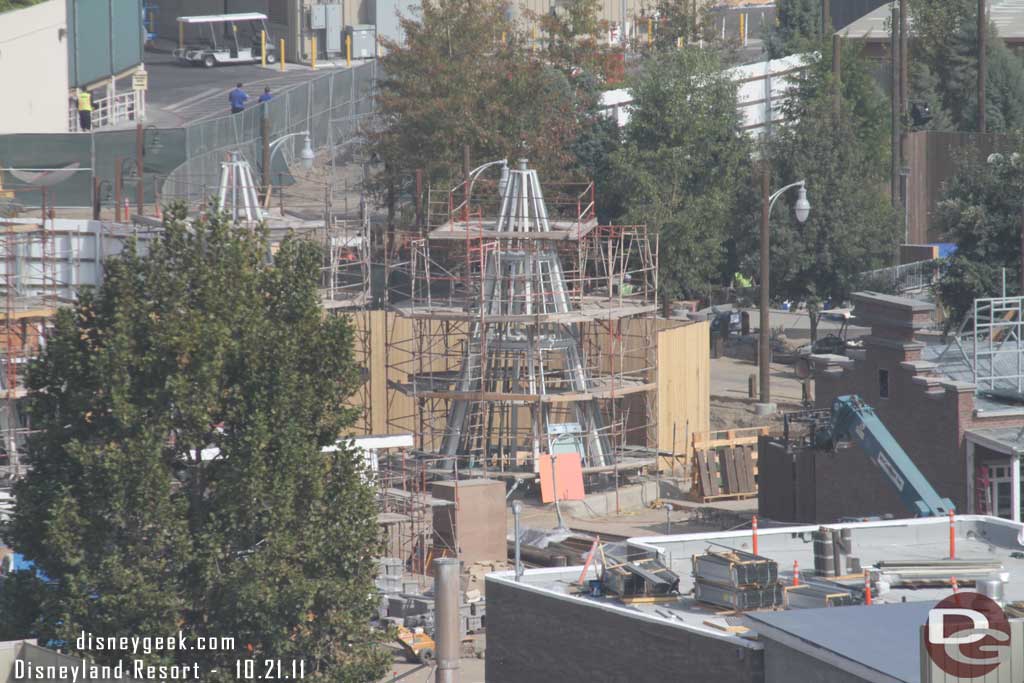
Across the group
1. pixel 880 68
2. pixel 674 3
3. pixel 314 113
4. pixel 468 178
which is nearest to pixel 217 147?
pixel 314 113

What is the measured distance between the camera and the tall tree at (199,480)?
81.4 ft

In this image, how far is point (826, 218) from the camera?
63438 mm

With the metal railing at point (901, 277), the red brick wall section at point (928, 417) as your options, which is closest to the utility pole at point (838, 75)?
the metal railing at point (901, 277)

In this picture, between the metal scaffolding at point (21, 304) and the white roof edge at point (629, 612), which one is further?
the metal scaffolding at point (21, 304)

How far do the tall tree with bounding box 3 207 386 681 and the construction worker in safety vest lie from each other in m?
46.7

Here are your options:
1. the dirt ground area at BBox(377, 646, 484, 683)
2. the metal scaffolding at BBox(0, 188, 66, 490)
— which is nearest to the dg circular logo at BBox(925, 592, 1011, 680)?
the dirt ground area at BBox(377, 646, 484, 683)

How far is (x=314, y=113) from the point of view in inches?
2931

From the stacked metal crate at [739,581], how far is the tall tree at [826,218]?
1489 inches

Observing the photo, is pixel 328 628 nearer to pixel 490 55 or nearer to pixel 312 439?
pixel 312 439

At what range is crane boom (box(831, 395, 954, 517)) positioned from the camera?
34.2 meters

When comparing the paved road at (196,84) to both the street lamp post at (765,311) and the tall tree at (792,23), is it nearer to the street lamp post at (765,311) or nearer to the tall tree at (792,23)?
the tall tree at (792,23)

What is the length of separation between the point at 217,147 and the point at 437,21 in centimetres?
904

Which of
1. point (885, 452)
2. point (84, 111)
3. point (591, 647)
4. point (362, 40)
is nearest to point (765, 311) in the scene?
point (885, 452)

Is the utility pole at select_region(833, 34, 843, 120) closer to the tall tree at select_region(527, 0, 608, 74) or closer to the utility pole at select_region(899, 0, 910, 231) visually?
the utility pole at select_region(899, 0, 910, 231)
